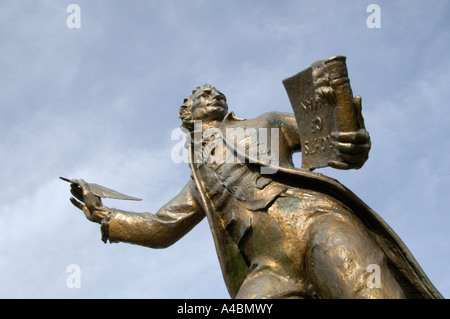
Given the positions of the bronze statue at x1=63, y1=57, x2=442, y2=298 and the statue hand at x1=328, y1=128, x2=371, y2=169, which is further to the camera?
the statue hand at x1=328, y1=128, x2=371, y2=169

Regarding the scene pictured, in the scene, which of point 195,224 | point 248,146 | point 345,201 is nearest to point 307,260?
point 345,201

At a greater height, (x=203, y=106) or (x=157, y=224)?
(x=203, y=106)

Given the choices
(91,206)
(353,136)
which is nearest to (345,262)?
(353,136)

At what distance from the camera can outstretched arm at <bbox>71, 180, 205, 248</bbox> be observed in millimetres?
6647

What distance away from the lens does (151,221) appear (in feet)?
21.9

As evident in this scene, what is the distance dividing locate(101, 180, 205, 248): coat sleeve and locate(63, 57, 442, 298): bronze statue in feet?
0.84

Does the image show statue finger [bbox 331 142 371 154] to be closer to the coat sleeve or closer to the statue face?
the statue face

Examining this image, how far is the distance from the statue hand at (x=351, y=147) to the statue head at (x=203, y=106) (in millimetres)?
1453

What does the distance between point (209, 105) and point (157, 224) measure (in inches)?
48.7

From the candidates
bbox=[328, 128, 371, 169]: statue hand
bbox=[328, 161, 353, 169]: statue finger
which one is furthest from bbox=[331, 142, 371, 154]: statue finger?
bbox=[328, 161, 353, 169]: statue finger

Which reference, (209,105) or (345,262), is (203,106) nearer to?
(209,105)

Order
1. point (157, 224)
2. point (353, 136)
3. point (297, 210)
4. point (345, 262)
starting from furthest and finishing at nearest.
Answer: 1. point (157, 224)
2. point (297, 210)
3. point (353, 136)
4. point (345, 262)

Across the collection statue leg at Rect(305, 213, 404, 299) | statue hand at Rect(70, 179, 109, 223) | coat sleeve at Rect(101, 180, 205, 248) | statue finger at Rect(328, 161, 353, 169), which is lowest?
statue leg at Rect(305, 213, 404, 299)

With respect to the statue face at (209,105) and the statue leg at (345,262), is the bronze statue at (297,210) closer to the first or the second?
the statue leg at (345,262)
